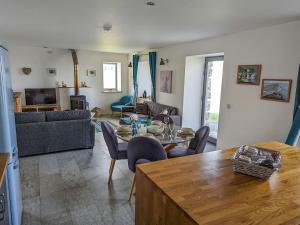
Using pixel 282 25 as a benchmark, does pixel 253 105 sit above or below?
below

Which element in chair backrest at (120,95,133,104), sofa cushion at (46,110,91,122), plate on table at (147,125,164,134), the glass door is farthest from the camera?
chair backrest at (120,95,133,104)

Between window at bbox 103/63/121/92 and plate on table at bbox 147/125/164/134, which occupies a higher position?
window at bbox 103/63/121/92

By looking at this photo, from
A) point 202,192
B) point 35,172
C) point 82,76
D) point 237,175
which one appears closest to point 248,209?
point 202,192

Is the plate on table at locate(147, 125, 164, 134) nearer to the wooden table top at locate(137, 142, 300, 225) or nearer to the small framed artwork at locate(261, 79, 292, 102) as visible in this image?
the wooden table top at locate(137, 142, 300, 225)

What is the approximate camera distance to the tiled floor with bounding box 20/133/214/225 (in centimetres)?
248

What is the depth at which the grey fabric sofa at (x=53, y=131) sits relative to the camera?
4.15 metres

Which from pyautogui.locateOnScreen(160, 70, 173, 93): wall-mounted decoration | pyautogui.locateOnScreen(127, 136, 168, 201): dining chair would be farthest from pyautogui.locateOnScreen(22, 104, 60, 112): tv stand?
pyautogui.locateOnScreen(127, 136, 168, 201): dining chair

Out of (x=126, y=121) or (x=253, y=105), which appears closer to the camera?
(x=253, y=105)

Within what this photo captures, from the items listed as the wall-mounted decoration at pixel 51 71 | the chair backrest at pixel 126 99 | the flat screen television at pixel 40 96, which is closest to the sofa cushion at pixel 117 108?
the chair backrest at pixel 126 99

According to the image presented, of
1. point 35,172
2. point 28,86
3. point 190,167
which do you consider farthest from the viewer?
point 28,86

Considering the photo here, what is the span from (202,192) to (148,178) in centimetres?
36

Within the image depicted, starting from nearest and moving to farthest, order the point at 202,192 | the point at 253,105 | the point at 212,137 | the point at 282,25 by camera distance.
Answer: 1. the point at 202,192
2. the point at 282,25
3. the point at 253,105
4. the point at 212,137

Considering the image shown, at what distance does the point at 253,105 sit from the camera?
3.87m

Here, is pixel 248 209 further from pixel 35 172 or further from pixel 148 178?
pixel 35 172
